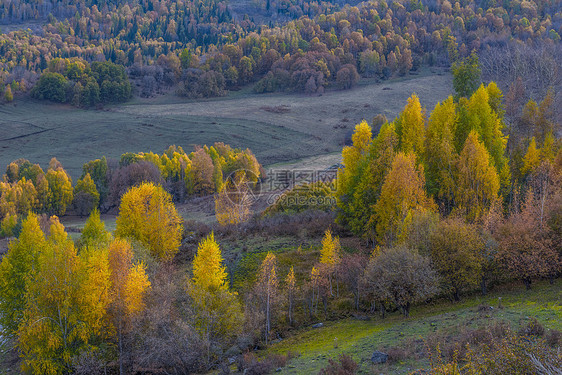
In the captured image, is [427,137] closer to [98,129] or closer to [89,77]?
[98,129]

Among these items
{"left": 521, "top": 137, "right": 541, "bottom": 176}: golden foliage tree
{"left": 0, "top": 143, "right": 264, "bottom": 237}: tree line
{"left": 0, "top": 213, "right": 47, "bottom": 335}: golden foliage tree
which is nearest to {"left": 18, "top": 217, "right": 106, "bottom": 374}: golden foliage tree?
{"left": 0, "top": 213, "right": 47, "bottom": 335}: golden foliage tree

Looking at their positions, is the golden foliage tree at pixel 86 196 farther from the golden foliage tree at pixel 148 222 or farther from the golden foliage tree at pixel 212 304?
the golden foliage tree at pixel 212 304

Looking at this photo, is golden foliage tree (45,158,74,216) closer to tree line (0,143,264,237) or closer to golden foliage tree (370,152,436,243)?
tree line (0,143,264,237)

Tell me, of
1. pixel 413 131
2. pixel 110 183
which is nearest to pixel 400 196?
pixel 413 131

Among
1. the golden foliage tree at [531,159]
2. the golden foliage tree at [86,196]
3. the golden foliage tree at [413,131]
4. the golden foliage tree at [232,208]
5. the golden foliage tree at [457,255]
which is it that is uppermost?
the golden foliage tree at [413,131]

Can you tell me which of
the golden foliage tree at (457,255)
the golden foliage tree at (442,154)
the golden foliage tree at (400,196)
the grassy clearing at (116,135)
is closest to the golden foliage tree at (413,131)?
the golden foliage tree at (442,154)

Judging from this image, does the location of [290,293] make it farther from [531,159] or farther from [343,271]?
[531,159]
